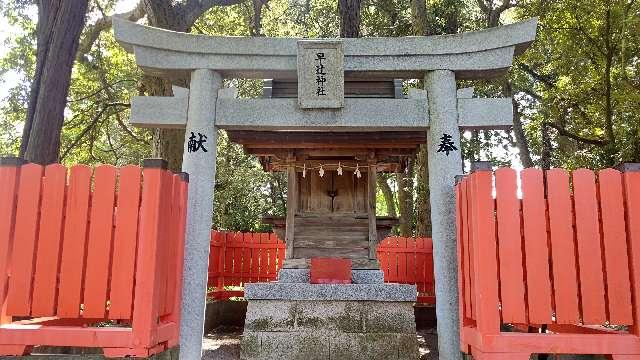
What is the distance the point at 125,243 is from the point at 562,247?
391 cm

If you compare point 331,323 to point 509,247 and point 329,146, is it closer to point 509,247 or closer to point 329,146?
point 329,146

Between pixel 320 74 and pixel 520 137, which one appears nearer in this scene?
pixel 320 74

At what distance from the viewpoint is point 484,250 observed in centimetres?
428

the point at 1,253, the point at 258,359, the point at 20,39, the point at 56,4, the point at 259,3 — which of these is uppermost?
the point at 259,3

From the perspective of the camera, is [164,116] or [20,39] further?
[20,39]

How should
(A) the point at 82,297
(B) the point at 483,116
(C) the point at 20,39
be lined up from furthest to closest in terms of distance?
(C) the point at 20,39 < (B) the point at 483,116 < (A) the point at 82,297

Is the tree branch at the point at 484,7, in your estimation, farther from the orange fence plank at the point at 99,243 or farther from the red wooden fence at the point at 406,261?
the orange fence plank at the point at 99,243

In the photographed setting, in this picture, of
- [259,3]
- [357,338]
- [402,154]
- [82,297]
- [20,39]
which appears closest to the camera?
[82,297]

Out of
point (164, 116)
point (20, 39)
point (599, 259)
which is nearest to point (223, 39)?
point (164, 116)

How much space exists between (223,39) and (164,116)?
1288 mm

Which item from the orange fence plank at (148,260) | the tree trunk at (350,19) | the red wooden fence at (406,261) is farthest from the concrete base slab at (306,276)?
the tree trunk at (350,19)

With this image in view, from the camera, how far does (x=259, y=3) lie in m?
18.4

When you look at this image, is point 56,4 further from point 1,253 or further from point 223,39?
point 1,253

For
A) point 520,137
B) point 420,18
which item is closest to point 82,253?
point 420,18
